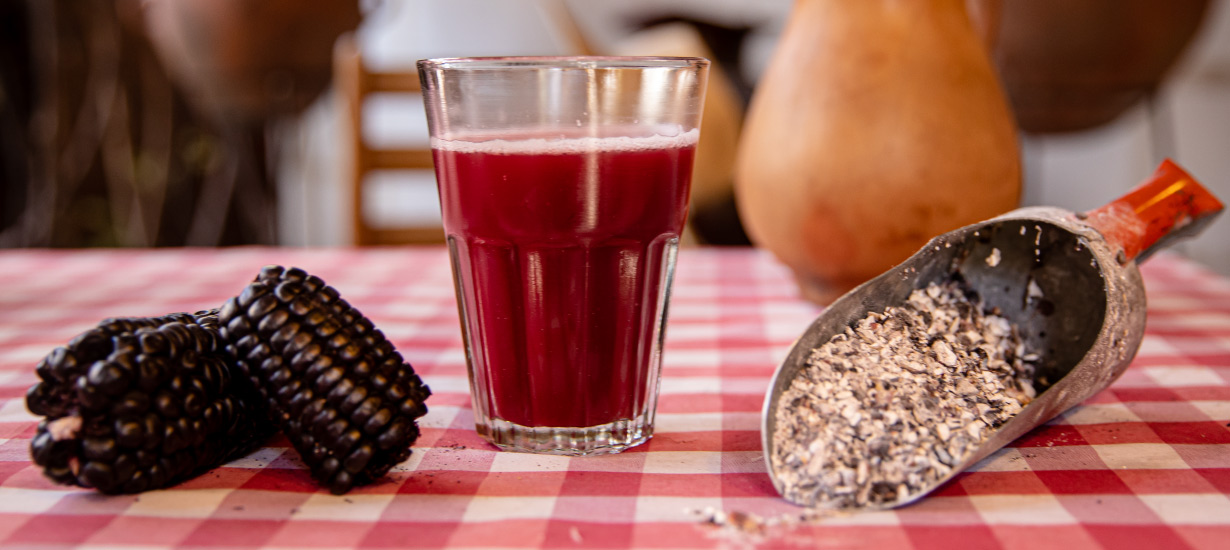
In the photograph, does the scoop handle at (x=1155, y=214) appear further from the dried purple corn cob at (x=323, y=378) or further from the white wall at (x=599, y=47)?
the white wall at (x=599, y=47)

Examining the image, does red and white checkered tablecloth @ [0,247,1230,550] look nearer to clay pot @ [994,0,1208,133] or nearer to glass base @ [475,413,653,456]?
glass base @ [475,413,653,456]

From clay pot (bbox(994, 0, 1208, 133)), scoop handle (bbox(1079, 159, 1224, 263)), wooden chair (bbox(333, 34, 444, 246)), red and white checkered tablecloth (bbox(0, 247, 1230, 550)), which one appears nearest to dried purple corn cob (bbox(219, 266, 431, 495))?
red and white checkered tablecloth (bbox(0, 247, 1230, 550))

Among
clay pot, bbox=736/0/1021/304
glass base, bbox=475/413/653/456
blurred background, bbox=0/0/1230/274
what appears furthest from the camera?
blurred background, bbox=0/0/1230/274

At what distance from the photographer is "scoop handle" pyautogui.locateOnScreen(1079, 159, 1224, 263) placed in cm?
53

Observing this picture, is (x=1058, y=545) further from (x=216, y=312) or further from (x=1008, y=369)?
(x=216, y=312)

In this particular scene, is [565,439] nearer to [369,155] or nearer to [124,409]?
[124,409]

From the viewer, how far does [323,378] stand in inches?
17.7

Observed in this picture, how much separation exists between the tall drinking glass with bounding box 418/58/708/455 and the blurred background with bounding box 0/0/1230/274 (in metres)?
1.07

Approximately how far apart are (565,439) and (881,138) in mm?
394

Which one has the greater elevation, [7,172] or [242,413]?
[242,413]

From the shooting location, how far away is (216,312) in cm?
53

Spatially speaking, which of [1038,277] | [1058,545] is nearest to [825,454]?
[1058,545]

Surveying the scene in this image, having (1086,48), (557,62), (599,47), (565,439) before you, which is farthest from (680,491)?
(599,47)

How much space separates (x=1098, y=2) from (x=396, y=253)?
1.22m
